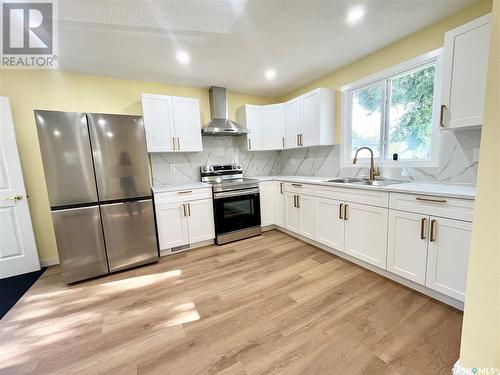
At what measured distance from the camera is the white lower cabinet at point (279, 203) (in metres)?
3.48

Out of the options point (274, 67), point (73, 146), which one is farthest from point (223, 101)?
point (73, 146)

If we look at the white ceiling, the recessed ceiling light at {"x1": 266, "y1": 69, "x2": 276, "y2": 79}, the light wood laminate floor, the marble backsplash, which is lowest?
the light wood laminate floor

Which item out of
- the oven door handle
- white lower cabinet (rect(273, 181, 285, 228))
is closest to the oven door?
the oven door handle

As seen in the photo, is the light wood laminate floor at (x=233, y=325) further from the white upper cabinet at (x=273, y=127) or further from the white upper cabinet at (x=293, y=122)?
the white upper cabinet at (x=273, y=127)

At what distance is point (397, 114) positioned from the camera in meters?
→ 2.51

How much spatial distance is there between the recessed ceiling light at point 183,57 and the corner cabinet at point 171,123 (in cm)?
58

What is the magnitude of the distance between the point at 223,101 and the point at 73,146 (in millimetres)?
2226

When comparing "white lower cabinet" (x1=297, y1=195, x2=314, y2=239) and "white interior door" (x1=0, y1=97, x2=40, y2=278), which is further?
"white lower cabinet" (x1=297, y1=195, x2=314, y2=239)

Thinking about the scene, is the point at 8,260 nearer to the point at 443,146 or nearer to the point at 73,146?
the point at 73,146

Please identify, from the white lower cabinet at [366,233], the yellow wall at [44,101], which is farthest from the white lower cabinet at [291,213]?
the yellow wall at [44,101]

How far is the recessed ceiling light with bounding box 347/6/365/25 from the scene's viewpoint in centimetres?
179

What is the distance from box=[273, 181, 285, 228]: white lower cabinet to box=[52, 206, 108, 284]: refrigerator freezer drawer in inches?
98.4

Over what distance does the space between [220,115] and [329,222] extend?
2440mm

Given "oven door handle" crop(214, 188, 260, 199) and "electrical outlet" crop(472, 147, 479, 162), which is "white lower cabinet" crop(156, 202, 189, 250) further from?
"electrical outlet" crop(472, 147, 479, 162)
